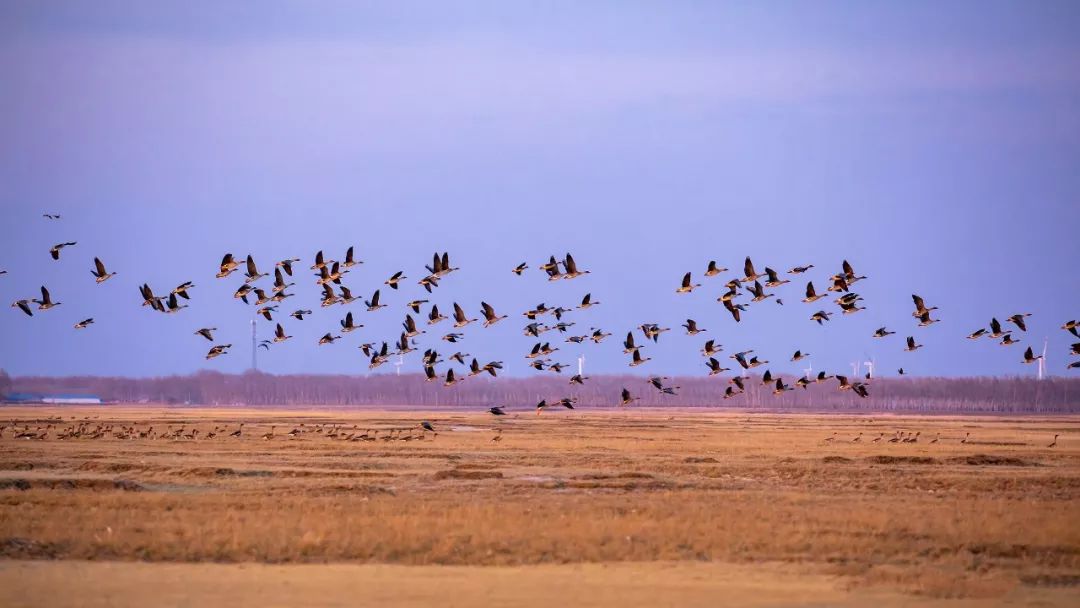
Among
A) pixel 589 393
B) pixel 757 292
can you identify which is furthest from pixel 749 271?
pixel 589 393

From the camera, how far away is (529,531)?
Result: 2644 centimetres

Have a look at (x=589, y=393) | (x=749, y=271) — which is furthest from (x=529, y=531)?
(x=589, y=393)

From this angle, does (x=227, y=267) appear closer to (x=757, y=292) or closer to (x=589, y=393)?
(x=757, y=292)

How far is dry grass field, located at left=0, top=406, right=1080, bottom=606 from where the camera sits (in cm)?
2141

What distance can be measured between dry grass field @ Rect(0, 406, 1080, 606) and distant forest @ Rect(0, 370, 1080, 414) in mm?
101476

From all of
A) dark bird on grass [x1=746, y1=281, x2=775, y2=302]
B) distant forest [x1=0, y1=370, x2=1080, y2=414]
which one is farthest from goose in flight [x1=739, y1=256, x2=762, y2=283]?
distant forest [x1=0, y1=370, x2=1080, y2=414]

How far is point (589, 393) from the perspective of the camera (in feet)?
528

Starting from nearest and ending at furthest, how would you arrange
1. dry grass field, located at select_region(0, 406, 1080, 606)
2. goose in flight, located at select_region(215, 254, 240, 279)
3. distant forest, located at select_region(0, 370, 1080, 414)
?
dry grass field, located at select_region(0, 406, 1080, 606), goose in flight, located at select_region(215, 254, 240, 279), distant forest, located at select_region(0, 370, 1080, 414)

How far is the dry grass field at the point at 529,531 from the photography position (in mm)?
21406

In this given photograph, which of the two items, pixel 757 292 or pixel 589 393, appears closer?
pixel 757 292

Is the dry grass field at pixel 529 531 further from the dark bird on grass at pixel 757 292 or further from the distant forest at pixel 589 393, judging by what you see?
the distant forest at pixel 589 393

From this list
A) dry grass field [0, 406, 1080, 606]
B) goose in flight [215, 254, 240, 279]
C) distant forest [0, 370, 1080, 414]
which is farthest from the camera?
distant forest [0, 370, 1080, 414]

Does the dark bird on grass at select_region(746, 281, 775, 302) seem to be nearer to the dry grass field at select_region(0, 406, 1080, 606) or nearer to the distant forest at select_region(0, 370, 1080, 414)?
the dry grass field at select_region(0, 406, 1080, 606)

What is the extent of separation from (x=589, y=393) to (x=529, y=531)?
134804 mm
